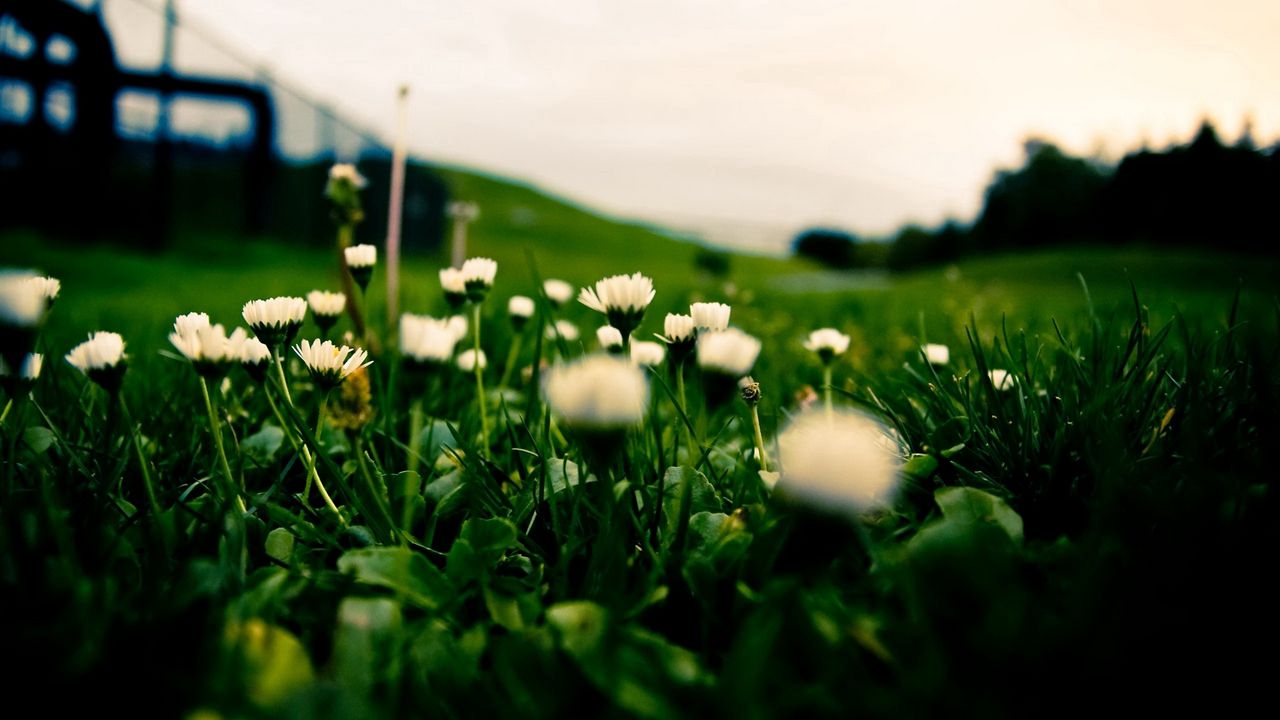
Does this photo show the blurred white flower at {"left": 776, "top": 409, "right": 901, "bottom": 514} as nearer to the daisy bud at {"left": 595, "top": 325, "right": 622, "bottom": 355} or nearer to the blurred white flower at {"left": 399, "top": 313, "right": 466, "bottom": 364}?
the blurred white flower at {"left": 399, "top": 313, "right": 466, "bottom": 364}

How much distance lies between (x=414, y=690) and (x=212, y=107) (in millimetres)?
12135

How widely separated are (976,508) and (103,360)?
1.05 meters

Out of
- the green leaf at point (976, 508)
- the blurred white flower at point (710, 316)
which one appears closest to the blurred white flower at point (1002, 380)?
the green leaf at point (976, 508)

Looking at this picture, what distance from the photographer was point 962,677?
0.56 meters

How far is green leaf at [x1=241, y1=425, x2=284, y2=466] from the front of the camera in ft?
3.73

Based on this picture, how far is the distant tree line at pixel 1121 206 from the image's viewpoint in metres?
20.6

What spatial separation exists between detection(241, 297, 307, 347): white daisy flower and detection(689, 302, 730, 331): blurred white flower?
1.79 ft

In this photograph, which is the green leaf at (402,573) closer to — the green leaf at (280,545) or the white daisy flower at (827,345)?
the green leaf at (280,545)

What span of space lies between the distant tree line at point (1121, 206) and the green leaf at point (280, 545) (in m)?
24.5

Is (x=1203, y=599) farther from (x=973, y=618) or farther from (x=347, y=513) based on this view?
(x=347, y=513)

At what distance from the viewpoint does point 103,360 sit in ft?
2.71

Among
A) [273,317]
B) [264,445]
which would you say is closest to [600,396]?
[273,317]

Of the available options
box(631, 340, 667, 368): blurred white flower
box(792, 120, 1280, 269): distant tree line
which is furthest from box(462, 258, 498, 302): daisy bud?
box(792, 120, 1280, 269): distant tree line

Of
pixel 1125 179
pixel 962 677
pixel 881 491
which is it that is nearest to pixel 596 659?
pixel 962 677
